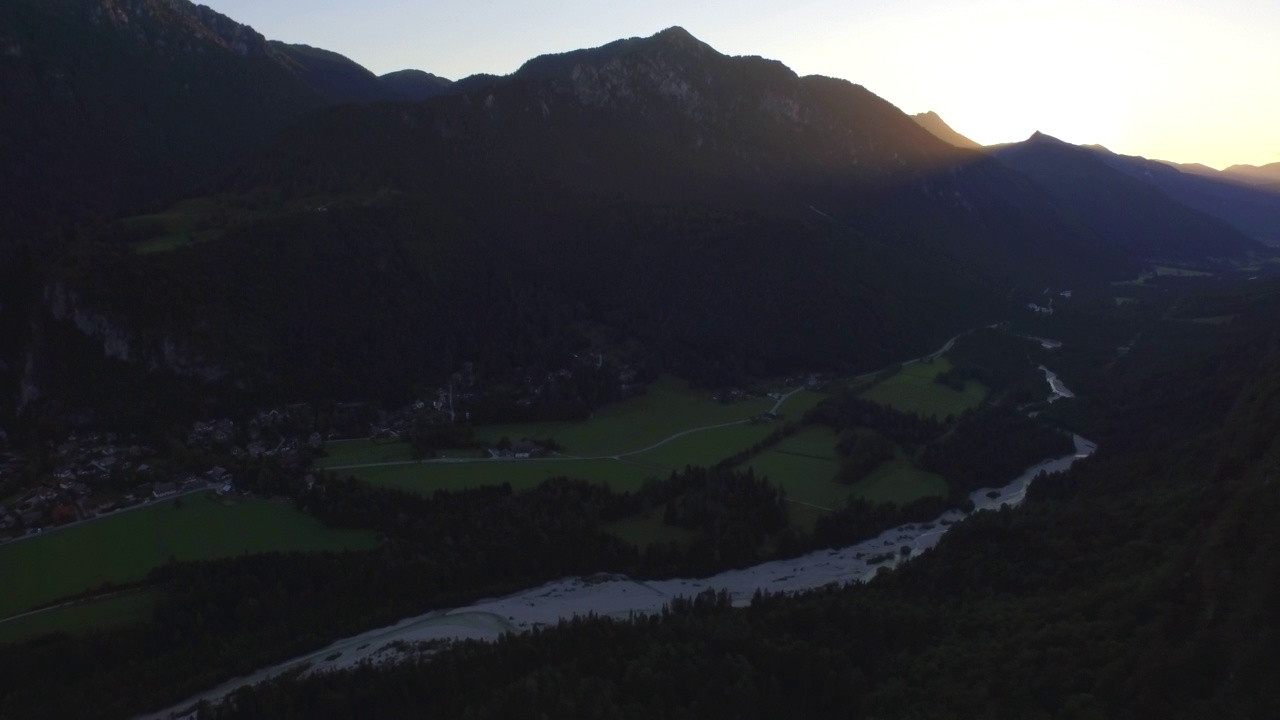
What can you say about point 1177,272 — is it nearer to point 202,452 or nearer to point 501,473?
point 501,473

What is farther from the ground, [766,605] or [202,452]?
[202,452]

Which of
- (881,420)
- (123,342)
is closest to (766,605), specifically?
(881,420)

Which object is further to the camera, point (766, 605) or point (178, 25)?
point (178, 25)

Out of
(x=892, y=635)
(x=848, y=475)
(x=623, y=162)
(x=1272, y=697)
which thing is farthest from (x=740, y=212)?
(x=1272, y=697)

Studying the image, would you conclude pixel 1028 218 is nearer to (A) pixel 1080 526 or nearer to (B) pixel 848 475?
(B) pixel 848 475

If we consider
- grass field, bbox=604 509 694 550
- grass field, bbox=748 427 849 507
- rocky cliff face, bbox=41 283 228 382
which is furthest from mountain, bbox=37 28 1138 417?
grass field, bbox=604 509 694 550

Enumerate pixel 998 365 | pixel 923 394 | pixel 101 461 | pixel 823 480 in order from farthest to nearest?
pixel 998 365
pixel 923 394
pixel 823 480
pixel 101 461
